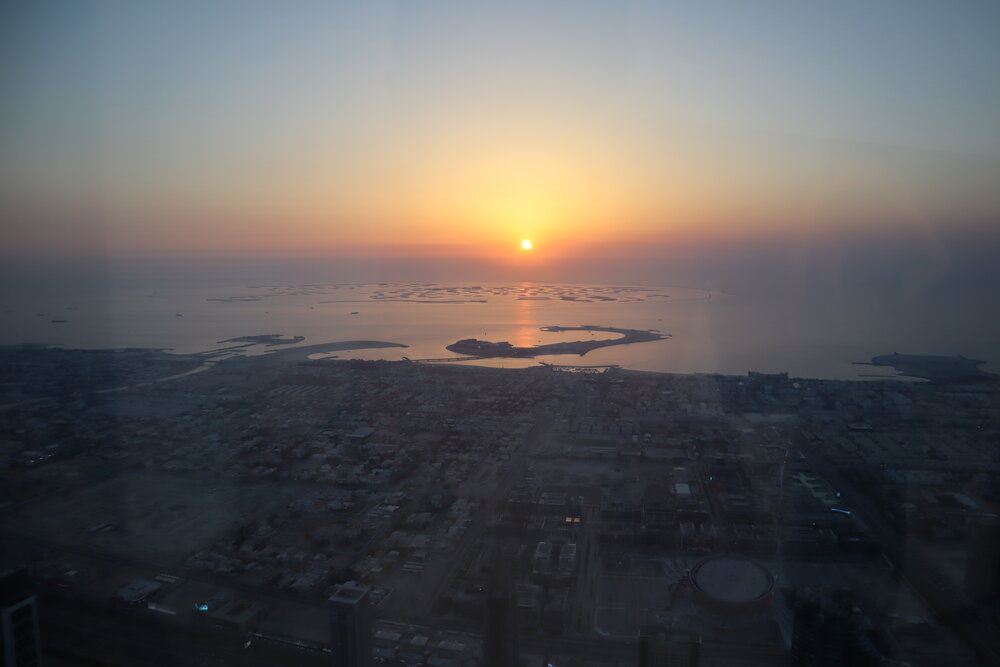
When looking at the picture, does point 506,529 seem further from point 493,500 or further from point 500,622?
point 500,622

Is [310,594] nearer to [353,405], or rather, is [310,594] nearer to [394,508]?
[394,508]

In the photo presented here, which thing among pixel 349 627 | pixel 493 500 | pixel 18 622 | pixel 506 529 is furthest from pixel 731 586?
pixel 18 622

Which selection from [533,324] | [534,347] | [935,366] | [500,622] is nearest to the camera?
[500,622]

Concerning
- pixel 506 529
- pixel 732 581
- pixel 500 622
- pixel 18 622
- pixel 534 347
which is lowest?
pixel 506 529

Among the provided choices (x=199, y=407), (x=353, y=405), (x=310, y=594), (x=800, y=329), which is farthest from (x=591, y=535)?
(x=800, y=329)

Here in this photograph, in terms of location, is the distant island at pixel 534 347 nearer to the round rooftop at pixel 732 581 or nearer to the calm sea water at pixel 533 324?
the calm sea water at pixel 533 324

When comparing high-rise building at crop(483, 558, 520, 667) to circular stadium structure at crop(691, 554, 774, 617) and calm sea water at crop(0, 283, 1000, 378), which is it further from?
calm sea water at crop(0, 283, 1000, 378)
